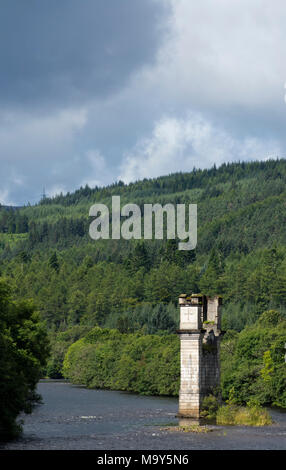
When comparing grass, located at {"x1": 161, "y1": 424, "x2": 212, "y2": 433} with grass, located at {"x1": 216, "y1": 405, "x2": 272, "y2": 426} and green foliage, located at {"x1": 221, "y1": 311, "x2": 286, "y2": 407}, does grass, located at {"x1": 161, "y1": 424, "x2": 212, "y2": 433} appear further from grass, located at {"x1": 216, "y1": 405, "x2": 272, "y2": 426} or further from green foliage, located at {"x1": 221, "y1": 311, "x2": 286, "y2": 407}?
green foliage, located at {"x1": 221, "y1": 311, "x2": 286, "y2": 407}

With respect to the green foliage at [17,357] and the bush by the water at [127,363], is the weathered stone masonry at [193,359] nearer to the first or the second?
the green foliage at [17,357]

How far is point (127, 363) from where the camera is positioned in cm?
14800

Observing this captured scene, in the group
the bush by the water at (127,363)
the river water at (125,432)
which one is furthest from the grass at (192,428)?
the bush by the water at (127,363)

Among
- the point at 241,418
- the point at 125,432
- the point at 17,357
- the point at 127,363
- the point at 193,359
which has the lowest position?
the point at 125,432

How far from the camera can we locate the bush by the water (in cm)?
13338

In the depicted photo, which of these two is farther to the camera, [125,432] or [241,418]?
[241,418]

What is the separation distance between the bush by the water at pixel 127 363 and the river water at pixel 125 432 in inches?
1210

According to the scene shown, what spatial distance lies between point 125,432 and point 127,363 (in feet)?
264

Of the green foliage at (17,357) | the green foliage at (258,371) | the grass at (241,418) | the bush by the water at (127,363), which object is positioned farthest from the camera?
the bush by the water at (127,363)

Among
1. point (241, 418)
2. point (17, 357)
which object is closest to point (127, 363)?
point (241, 418)

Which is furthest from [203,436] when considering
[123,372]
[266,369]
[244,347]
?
[123,372]

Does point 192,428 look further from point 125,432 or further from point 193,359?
point 193,359

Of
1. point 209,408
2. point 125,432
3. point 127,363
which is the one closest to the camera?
point 125,432

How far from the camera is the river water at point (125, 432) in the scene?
58094 millimetres
